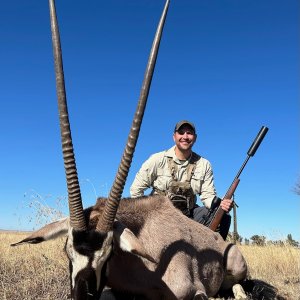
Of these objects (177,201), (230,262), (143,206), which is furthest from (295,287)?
(143,206)

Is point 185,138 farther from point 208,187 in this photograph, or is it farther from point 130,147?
point 130,147

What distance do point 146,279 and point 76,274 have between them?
99 centimetres

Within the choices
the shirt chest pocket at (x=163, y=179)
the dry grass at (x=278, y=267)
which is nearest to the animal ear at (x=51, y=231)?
the shirt chest pocket at (x=163, y=179)

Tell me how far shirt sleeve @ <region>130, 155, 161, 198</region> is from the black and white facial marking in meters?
3.15

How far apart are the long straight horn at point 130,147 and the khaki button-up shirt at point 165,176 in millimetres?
2928

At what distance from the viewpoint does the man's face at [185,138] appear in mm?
7262

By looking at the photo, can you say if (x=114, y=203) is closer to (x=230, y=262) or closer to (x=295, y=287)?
(x=230, y=262)

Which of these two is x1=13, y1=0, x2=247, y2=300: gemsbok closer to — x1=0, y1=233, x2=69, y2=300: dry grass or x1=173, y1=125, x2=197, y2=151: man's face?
x1=0, y1=233, x2=69, y2=300: dry grass

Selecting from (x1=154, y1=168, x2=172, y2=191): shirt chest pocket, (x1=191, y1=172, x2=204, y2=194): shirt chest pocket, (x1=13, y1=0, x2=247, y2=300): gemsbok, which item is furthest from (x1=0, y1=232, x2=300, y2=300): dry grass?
(x1=191, y1=172, x2=204, y2=194): shirt chest pocket

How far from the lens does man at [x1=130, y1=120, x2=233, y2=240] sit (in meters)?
7.14

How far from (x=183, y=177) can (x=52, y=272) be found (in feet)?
7.86

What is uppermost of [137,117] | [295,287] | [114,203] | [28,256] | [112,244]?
[137,117]

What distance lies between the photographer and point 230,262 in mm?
6316

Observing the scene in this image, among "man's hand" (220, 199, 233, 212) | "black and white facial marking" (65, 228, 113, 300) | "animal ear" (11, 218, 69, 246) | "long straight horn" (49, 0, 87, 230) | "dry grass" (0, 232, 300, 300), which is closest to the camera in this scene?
"black and white facial marking" (65, 228, 113, 300)
